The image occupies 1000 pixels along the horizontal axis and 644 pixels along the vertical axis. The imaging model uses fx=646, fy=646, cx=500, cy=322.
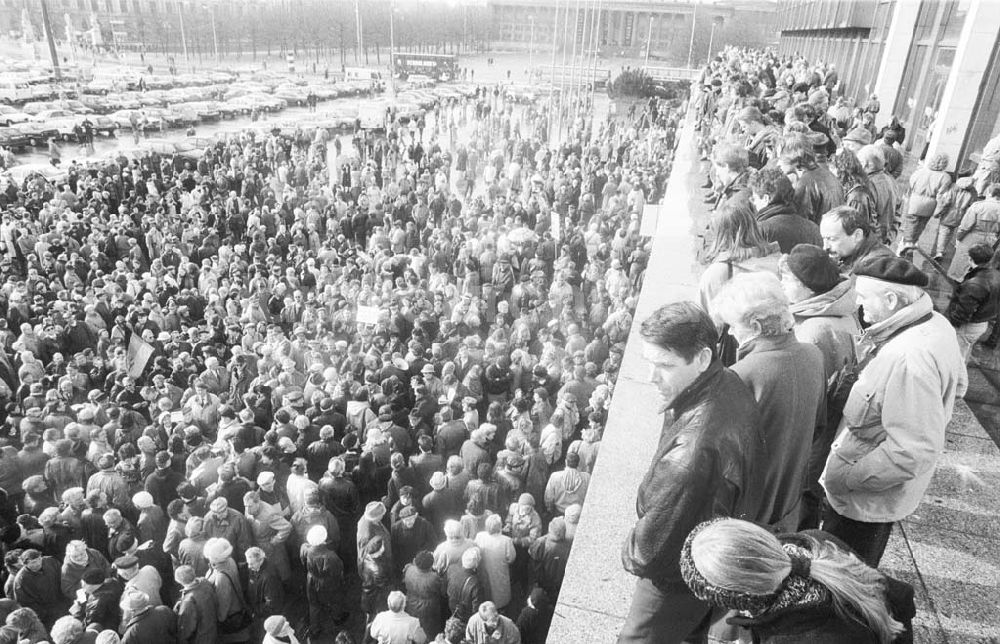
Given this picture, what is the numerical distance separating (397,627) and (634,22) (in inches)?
4354

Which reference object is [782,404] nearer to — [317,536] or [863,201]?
[863,201]

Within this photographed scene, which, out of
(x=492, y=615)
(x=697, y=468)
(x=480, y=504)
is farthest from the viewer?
(x=480, y=504)

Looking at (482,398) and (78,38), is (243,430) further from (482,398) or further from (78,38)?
(78,38)

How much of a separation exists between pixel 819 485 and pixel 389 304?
8.35 m

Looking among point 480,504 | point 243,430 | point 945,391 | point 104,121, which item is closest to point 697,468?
point 945,391

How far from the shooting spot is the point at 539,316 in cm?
1038

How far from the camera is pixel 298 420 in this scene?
7273mm

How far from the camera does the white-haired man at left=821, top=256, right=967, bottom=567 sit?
264 cm

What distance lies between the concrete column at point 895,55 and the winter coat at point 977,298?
1084 centimetres

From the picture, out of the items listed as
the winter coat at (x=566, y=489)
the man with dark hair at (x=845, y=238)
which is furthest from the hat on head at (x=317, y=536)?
the man with dark hair at (x=845, y=238)

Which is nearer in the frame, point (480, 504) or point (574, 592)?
point (574, 592)

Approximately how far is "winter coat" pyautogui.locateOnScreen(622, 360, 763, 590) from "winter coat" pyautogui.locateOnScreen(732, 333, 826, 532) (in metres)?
0.20

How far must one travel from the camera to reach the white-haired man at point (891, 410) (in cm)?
264

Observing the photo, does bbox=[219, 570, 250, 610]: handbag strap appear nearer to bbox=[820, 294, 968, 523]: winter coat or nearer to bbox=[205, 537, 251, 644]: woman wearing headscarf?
bbox=[205, 537, 251, 644]: woman wearing headscarf
